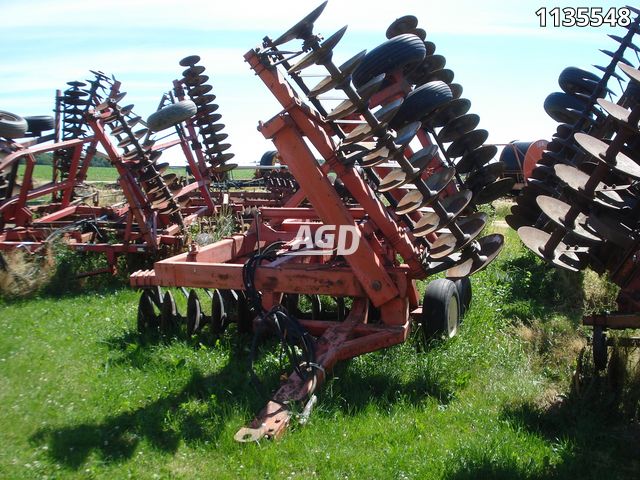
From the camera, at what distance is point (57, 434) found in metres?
4.09

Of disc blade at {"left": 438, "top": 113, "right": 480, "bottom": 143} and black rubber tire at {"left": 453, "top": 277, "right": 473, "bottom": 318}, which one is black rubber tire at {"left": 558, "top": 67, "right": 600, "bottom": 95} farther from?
black rubber tire at {"left": 453, "top": 277, "right": 473, "bottom": 318}

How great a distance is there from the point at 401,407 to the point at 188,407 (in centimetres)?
152

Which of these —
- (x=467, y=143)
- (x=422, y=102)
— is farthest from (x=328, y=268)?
Result: (x=467, y=143)

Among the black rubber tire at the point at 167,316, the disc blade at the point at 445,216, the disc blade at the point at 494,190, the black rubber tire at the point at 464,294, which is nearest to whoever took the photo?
the disc blade at the point at 445,216

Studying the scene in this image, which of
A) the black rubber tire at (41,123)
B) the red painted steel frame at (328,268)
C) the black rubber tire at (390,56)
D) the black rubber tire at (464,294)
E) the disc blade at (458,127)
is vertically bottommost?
the black rubber tire at (464,294)

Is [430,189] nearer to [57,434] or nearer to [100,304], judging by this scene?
[57,434]

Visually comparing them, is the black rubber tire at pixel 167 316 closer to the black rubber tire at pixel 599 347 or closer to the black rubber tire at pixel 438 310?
the black rubber tire at pixel 438 310

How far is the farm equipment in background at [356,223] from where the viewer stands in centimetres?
450

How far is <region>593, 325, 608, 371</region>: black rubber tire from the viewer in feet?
14.4

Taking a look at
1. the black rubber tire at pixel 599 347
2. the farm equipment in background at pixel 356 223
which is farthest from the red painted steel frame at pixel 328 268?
the black rubber tire at pixel 599 347

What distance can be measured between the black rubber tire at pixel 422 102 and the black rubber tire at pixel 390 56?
0.25 m

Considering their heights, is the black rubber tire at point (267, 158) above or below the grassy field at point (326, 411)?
above

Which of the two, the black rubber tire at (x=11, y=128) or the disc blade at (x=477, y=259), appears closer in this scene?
the disc blade at (x=477, y=259)

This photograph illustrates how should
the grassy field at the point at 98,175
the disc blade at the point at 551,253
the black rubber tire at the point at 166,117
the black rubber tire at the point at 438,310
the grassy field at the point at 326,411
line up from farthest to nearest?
1. the grassy field at the point at 98,175
2. the black rubber tire at the point at 166,117
3. the black rubber tire at the point at 438,310
4. the disc blade at the point at 551,253
5. the grassy field at the point at 326,411
